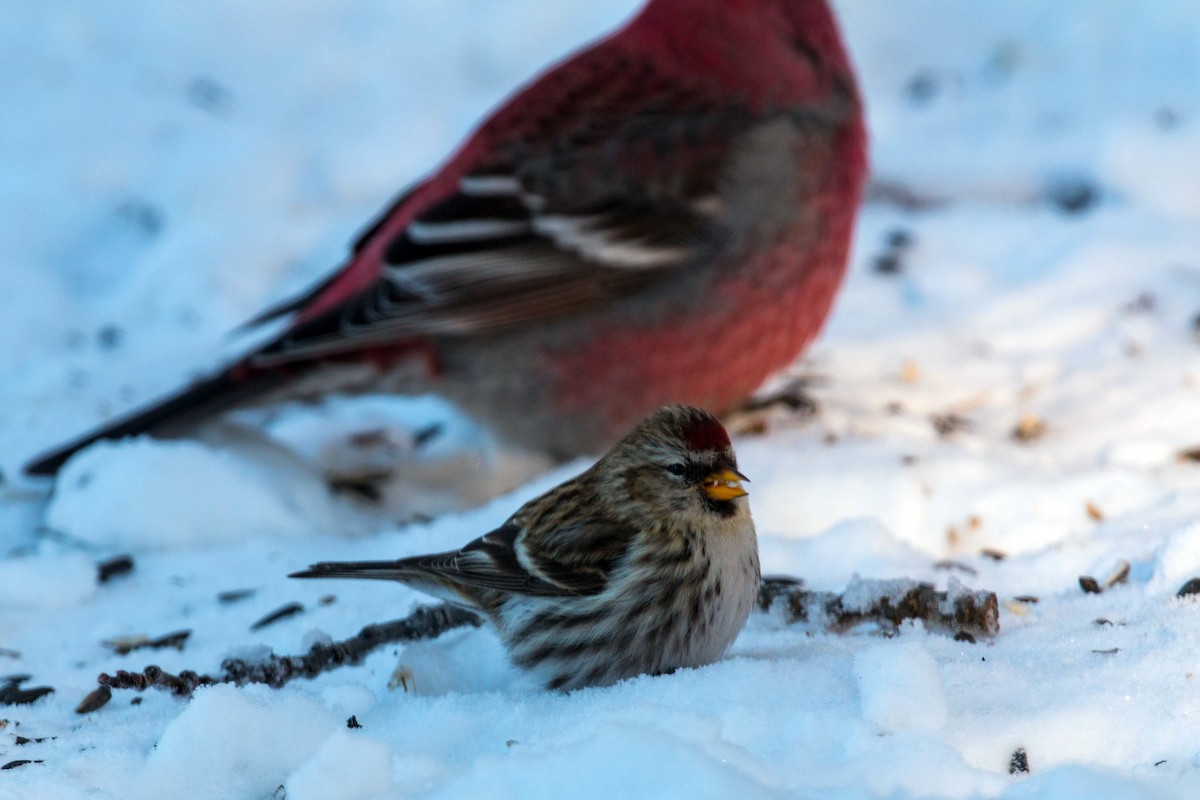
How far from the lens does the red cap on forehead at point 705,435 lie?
235 centimetres

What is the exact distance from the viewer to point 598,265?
344cm

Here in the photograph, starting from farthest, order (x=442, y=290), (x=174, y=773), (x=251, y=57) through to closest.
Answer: (x=251, y=57)
(x=442, y=290)
(x=174, y=773)

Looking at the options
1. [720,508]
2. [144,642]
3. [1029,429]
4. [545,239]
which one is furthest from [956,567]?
[144,642]

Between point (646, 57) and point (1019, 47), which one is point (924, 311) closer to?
point (646, 57)

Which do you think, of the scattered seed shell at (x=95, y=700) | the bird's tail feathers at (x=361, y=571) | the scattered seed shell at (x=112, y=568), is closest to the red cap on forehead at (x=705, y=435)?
the bird's tail feathers at (x=361, y=571)

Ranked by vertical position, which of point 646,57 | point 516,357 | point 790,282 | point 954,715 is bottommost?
point 954,715

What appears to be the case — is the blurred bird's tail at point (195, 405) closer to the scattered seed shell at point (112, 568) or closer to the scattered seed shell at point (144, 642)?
the scattered seed shell at point (112, 568)

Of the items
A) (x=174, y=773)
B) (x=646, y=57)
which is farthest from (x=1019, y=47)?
(x=174, y=773)

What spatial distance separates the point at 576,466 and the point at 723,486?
4.23ft

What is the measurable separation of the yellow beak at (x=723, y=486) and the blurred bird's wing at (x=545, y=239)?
3.94ft

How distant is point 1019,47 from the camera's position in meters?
5.75

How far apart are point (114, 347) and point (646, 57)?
175 centimetres

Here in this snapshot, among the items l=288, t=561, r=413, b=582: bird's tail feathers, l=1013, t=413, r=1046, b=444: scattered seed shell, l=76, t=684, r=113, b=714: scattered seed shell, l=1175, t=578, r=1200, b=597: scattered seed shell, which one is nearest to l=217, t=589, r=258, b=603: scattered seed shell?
l=76, t=684, r=113, b=714: scattered seed shell

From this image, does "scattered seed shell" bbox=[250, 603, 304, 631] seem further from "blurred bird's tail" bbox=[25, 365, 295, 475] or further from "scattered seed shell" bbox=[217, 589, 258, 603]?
"blurred bird's tail" bbox=[25, 365, 295, 475]
